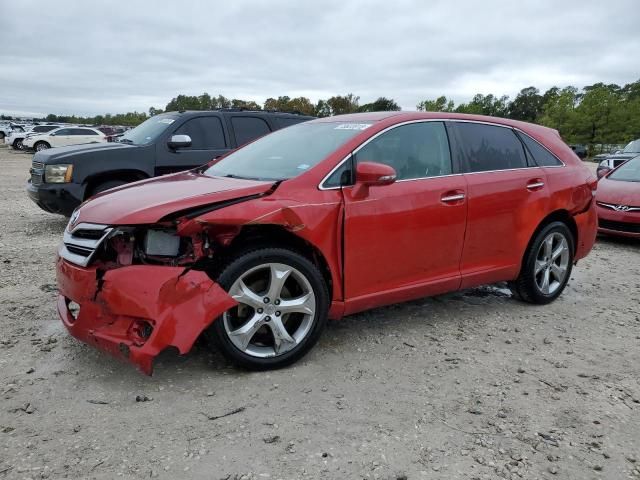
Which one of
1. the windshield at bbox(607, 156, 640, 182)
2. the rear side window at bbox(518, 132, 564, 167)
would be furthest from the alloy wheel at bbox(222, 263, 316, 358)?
the windshield at bbox(607, 156, 640, 182)

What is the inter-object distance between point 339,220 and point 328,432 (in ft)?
4.35

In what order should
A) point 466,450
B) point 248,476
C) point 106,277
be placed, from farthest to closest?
point 106,277
point 466,450
point 248,476

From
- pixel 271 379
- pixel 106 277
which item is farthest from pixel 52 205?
pixel 271 379

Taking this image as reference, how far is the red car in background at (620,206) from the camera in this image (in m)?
7.58

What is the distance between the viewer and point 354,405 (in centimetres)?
297

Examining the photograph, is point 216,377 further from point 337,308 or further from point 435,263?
point 435,263

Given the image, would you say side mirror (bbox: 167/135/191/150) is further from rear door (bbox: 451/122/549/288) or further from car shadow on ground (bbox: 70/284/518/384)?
rear door (bbox: 451/122/549/288)

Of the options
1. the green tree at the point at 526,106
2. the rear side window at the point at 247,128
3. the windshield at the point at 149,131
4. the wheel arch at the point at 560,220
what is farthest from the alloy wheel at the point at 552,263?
the green tree at the point at 526,106

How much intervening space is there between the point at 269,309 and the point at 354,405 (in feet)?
2.47

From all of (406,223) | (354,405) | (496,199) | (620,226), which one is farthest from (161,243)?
(620,226)

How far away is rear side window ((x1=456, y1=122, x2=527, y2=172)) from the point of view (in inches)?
168

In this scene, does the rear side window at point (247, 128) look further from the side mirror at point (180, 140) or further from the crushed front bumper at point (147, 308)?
the crushed front bumper at point (147, 308)

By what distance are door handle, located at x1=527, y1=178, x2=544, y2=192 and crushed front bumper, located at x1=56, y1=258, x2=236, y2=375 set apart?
9.14ft

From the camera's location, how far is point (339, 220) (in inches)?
136
